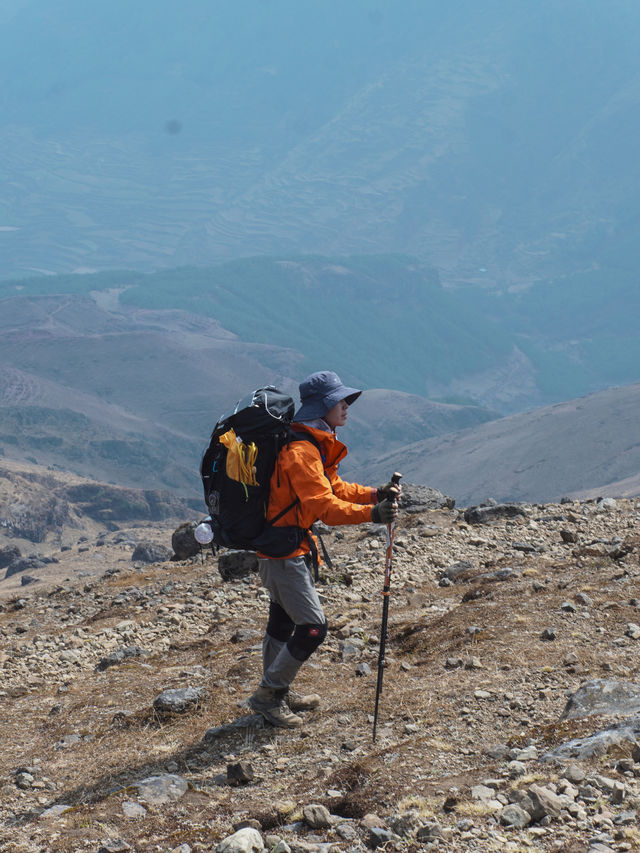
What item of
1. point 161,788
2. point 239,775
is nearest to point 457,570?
point 239,775

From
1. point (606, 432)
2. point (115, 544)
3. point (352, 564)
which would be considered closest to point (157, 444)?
point (606, 432)

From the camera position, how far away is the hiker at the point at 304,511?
6020 mm

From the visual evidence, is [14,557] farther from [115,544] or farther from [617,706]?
[617,706]

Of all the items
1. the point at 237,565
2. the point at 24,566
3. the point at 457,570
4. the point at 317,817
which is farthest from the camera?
the point at 24,566

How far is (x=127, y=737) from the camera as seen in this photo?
6.99m

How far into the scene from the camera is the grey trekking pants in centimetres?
632

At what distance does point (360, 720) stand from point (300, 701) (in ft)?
1.79

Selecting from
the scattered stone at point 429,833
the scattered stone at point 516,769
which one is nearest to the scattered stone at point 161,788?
the scattered stone at point 429,833

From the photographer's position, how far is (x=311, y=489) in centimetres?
602

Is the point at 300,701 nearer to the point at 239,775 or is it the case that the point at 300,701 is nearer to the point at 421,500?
the point at 239,775

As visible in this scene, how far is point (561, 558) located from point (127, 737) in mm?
6874

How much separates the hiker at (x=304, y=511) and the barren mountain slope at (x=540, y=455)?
95764 mm

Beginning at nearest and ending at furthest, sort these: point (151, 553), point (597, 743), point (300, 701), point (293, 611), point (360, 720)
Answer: point (597, 743) → point (293, 611) → point (360, 720) → point (300, 701) → point (151, 553)

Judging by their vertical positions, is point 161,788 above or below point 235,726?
below
